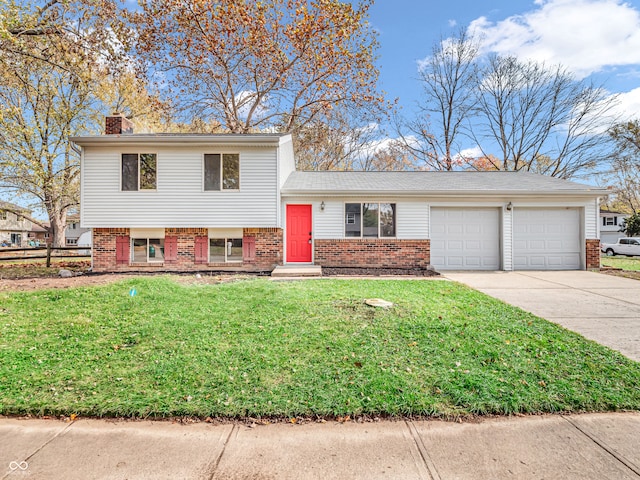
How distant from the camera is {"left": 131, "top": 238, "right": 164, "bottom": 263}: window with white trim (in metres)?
10.7

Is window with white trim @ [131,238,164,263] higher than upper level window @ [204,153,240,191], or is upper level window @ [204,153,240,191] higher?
upper level window @ [204,153,240,191]

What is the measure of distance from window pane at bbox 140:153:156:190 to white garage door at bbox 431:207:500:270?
9329 mm

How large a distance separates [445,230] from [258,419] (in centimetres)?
1004

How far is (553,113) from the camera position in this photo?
22.4 metres

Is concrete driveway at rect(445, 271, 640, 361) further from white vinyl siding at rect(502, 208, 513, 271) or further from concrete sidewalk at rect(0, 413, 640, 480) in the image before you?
concrete sidewalk at rect(0, 413, 640, 480)

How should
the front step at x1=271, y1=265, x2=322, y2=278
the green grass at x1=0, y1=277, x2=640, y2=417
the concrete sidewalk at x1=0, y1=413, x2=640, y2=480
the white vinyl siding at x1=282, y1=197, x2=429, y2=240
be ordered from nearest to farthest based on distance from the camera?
the concrete sidewalk at x1=0, y1=413, x2=640, y2=480
the green grass at x1=0, y1=277, x2=640, y2=417
the front step at x1=271, y1=265, x2=322, y2=278
the white vinyl siding at x1=282, y1=197, x2=429, y2=240

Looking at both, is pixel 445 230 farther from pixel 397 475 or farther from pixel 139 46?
pixel 139 46

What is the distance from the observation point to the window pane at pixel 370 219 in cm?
1094

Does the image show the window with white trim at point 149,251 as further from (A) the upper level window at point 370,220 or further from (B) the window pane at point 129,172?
(A) the upper level window at point 370,220

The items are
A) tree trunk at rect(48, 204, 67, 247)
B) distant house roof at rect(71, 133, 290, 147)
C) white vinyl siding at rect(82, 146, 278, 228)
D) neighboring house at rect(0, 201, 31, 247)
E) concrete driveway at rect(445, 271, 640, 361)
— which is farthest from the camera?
neighboring house at rect(0, 201, 31, 247)

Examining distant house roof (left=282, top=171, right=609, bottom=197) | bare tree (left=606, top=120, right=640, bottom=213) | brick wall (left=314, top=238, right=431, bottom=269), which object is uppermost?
bare tree (left=606, top=120, right=640, bottom=213)

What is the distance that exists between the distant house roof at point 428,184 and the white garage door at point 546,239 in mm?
778

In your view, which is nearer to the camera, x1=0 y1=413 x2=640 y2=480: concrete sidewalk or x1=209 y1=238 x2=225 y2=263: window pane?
x1=0 y1=413 x2=640 y2=480: concrete sidewalk

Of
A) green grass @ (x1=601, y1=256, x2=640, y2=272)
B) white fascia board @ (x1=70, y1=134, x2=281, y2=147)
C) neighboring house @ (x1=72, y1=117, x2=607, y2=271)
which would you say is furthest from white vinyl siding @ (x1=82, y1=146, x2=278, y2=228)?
green grass @ (x1=601, y1=256, x2=640, y2=272)
